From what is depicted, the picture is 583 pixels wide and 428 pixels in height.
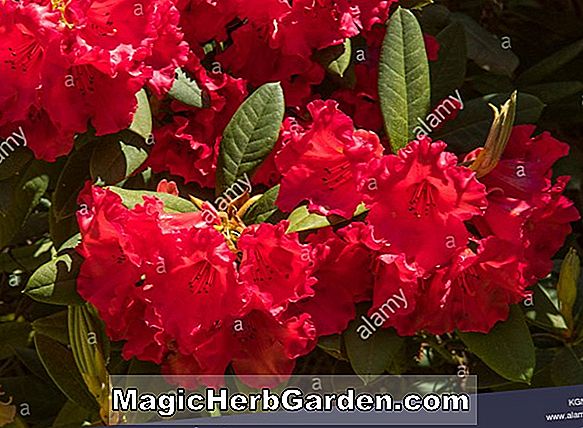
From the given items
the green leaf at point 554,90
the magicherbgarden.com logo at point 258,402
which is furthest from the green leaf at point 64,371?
the green leaf at point 554,90

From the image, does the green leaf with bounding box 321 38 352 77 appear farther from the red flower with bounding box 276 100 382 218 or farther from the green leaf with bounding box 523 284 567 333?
the green leaf with bounding box 523 284 567 333

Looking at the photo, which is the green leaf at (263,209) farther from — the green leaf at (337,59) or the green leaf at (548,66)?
the green leaf at (548,66)

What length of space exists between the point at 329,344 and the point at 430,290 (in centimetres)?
16

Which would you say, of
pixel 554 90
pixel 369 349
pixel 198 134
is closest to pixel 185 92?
pixel 198 134

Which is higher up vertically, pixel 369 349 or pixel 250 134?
pixel 250 134

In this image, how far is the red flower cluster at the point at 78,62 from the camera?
43.7 inches

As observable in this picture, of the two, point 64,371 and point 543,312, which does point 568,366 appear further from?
point 64,371

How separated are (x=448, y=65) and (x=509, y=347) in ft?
1.29

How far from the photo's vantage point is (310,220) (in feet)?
3.79

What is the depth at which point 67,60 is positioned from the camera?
3.64ft

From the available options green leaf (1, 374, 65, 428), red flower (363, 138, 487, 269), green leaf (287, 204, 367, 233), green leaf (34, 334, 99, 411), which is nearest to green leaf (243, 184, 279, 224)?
green leaf (287, 204, 367, 233)

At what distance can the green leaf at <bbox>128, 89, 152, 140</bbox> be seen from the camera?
48.1 inches

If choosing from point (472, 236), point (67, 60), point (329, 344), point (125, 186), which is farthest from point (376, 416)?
point (67, 60)

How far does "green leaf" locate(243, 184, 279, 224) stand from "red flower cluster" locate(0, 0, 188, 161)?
0.17m
